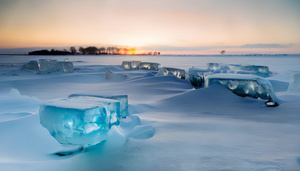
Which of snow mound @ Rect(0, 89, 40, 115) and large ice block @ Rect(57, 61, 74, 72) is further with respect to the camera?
large ice block @ Rect(57, 61, 74, 72)

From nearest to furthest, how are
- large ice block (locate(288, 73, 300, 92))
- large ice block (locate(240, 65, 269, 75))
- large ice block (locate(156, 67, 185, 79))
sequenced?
1. large ice block (locate(288, 73, 300, 92))
2. large ice block (locate(156, 67, 185, 79))
3. large ice block (locate(240, 65, 269, 75))

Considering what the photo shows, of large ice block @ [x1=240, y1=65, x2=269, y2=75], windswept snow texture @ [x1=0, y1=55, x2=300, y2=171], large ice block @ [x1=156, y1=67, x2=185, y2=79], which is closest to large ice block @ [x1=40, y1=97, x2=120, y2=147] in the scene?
windswept snow texture @ [x1=0, y1=55, x2=300, y2=171]

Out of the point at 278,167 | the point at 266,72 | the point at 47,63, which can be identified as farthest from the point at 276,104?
the point at 47,63

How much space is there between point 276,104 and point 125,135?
3.05 m

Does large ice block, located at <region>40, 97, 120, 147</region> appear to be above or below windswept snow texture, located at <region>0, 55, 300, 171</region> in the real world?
above

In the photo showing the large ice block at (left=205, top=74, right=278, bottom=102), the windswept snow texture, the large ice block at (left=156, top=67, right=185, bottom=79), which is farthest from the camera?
the large ice block at (left=156, top=67, right=185, bottom=79)

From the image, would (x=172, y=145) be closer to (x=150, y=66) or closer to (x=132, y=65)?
(x=150, y=66)

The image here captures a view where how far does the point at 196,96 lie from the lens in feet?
14.6

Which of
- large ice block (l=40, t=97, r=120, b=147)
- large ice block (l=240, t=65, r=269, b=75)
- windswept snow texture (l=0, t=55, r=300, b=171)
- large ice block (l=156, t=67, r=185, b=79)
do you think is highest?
large ice block (l=240, t=65, r=269, b=75)

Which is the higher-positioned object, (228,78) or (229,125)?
(228,78)

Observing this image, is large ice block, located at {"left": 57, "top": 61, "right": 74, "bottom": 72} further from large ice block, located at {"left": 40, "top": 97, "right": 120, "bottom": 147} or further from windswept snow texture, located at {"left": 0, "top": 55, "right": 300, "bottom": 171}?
large ice block, located at {"left": 40, "top": 97, "right": 120, "bottom": 147}

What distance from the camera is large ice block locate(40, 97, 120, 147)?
1.79 meters

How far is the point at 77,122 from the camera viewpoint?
5.89 feet

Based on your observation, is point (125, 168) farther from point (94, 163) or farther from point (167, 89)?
point (167, 89)
